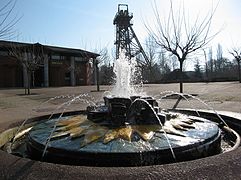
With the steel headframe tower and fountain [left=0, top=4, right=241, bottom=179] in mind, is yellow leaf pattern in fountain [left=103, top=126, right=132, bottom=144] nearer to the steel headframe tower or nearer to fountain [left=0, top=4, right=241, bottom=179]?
fountain [left=0, top=4, right=241, bottom=179]

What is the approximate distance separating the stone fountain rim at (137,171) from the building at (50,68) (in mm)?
42835

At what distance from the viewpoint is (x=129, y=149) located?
15.4ft

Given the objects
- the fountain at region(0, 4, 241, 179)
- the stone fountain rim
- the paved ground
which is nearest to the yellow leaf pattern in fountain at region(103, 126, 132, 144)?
the fountain at region(0, 4, 241, 179)

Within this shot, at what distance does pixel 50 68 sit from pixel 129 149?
48.5 m

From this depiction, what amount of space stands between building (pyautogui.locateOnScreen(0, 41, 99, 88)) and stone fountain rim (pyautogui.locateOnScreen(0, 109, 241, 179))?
4284cm

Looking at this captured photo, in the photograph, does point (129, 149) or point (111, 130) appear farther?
point (111, 130)

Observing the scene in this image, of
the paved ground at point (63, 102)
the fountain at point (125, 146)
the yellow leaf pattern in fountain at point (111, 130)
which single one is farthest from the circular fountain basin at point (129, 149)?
the paved ground at point (63, 102)

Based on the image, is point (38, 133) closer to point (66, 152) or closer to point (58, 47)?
point (66, 152)

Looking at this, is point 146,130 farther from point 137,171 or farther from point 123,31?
point 123,31

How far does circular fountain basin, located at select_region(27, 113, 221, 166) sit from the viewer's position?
14.7 feet

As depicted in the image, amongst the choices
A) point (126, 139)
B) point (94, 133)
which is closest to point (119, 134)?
point (126, 139)

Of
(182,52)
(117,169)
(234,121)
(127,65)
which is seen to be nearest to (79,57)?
(182,52)

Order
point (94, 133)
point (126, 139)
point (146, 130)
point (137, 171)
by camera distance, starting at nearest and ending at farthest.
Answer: point (137, 171) → point (126, 139) → point (94, 133) → point (146, 130)

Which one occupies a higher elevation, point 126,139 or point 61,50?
point 61,50
